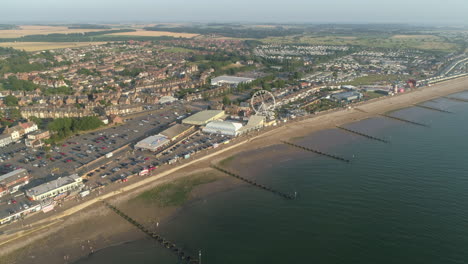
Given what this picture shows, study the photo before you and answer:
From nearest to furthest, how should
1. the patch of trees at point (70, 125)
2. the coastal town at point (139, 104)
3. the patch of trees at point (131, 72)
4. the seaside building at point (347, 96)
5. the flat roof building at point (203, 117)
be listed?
the coastal town at point (139, 104), the patch of trees at point (70, 125), the flat roof building at point (203, 117), the seaside building at point (347, 96), the patch of trees at point (131, 72)

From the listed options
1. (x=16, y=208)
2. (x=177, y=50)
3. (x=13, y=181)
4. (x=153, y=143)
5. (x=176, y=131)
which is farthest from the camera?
(x=177, y=50)

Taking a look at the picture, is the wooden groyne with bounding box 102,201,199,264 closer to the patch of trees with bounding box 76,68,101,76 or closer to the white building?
the white building

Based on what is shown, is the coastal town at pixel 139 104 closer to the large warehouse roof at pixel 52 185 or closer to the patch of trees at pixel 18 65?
the large warehouse roof at pixel 52 185

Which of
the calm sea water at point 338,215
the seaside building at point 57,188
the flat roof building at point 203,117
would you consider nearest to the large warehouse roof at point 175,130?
the flat roof building at point 203,117

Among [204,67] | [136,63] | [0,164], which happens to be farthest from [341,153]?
[136,63]

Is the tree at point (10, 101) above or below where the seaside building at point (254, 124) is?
above

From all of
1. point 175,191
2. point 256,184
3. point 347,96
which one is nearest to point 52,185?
point 175,191

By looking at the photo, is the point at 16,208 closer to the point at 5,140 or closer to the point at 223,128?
the point at 5,140
